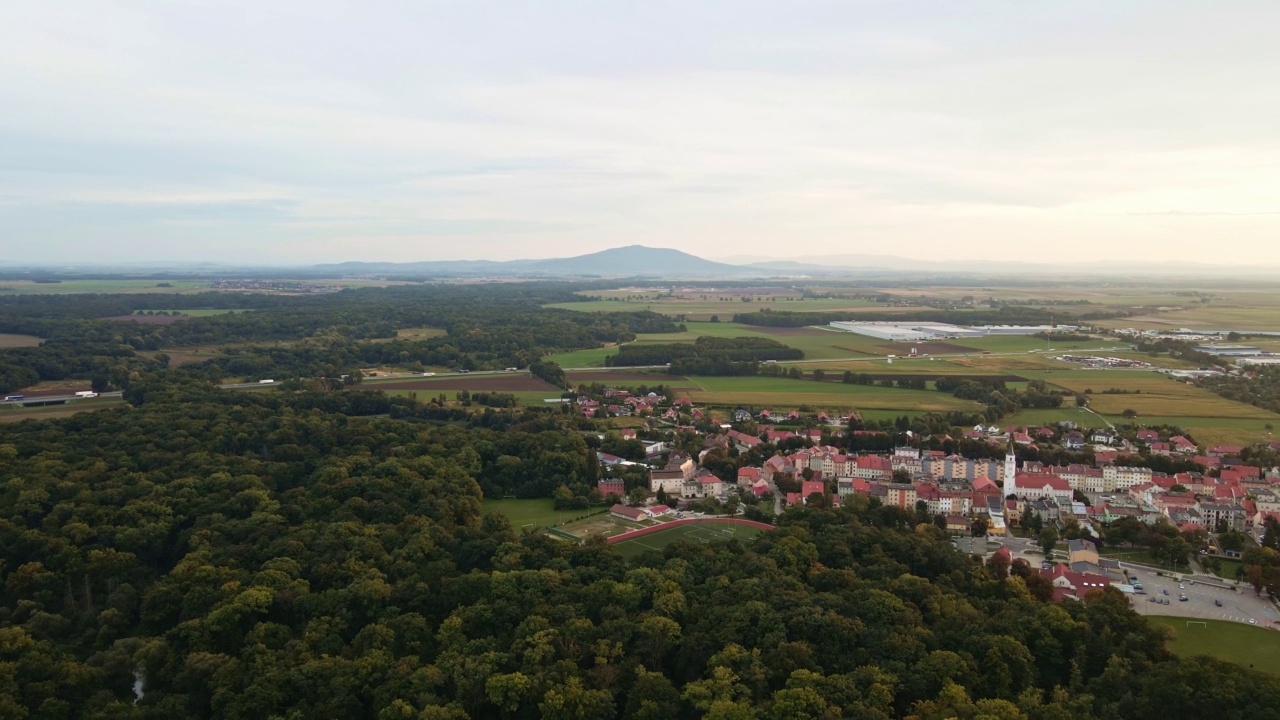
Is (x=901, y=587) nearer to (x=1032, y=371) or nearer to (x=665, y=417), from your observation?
(x=665, y=417)

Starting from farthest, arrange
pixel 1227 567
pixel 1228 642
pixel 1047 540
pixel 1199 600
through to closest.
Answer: pixel 1047 540 < pixel 1227 567 < pixel 1199 600 < pixel 1228 642

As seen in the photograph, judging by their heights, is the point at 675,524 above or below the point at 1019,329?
below

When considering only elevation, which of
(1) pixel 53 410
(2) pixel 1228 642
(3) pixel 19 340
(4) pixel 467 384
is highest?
(3) pixel 19 340

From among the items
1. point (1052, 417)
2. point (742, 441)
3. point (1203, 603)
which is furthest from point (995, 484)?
point (1052, 417)

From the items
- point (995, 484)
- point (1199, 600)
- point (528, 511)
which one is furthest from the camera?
point (995, 484)

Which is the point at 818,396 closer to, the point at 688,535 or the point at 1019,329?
the point at 688,535

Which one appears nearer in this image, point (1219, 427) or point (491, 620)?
point (491, 620)

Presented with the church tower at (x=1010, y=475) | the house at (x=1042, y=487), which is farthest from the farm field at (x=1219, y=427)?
the church tower at (x=1010, y=475)
